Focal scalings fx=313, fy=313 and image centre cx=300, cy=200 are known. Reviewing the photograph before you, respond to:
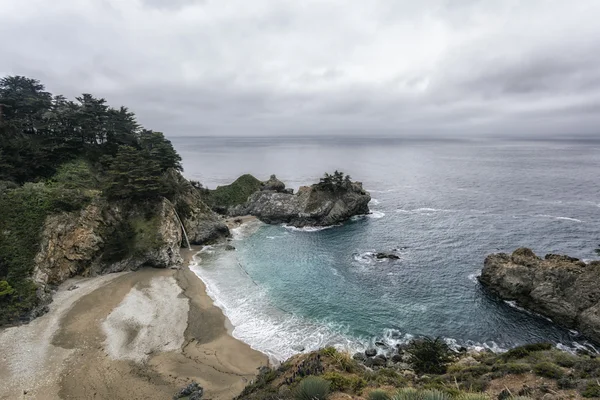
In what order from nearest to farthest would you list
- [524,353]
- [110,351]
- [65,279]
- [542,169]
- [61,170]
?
[524,353] → [110,351] → [65,279] → [61,170] → [542,169]

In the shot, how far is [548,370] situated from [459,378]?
459 centimetres

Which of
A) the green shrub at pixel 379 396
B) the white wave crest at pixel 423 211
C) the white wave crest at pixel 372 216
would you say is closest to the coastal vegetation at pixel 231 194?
the white wave crest at pixel 372 216

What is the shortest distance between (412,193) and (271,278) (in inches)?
2556

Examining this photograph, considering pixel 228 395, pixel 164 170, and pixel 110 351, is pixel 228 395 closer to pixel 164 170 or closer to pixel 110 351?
pixel 110 351

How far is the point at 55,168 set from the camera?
163 feet

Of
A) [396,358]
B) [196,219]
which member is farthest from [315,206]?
[396,358]

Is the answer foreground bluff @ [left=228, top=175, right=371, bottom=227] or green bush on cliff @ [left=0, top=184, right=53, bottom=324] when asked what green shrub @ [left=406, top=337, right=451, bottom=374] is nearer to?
green bush on cliff @ [left=0, top=184, right=53, bottom=324]

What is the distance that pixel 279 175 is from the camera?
141 metres

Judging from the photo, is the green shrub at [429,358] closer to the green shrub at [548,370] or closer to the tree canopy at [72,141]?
the green shrub at [548,370]

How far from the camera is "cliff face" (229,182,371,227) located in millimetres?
65688

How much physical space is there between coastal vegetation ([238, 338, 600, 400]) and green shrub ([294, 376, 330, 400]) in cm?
6

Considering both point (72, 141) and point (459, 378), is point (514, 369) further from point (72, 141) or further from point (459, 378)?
point (72, 141)

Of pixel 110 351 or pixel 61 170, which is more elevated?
pixel 61 170

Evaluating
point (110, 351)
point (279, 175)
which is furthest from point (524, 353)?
point (279, 175)
